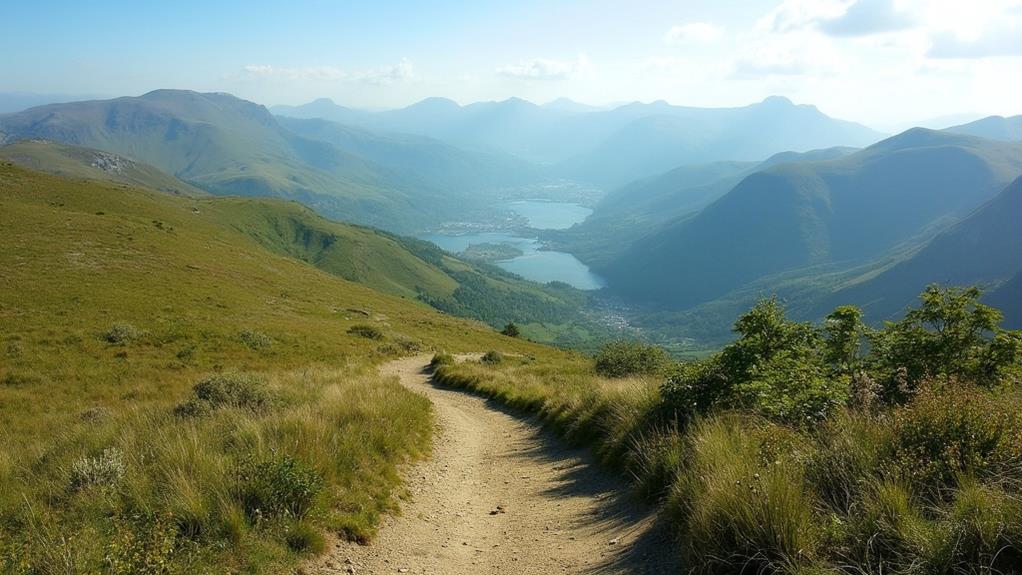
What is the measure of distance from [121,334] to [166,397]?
38.4 ft

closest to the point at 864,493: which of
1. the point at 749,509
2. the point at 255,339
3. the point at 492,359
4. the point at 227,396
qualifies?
the point at 749,509

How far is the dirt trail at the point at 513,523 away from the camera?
646 cm

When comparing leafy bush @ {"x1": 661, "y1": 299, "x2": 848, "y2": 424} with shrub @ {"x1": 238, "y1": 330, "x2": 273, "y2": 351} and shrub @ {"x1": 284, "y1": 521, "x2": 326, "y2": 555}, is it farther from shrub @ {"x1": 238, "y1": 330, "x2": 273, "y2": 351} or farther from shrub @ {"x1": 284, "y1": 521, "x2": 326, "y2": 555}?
shrub @ {"x1": 238, "y1": 330, "x2": 273, "y2": 351}

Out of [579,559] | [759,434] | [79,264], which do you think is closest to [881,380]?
[759,434]

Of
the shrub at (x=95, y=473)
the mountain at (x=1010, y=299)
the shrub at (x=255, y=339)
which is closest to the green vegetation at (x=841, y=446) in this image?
the shrub at (x=95, y=473)

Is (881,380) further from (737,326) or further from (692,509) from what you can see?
(692,509)

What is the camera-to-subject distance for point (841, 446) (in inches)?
213

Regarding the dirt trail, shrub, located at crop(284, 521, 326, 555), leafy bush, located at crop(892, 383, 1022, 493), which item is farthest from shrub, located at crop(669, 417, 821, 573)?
shrub, located at crop(284, 521, 326, 555)

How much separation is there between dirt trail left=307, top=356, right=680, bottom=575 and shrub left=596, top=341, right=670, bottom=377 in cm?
1081

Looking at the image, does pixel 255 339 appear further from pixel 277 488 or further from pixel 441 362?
pixel 277 488

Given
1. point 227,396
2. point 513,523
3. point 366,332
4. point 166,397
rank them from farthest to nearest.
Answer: point 366,332 < point 166,397 < point 227,396 < point 513,523

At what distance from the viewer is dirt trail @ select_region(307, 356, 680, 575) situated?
6.46 meters

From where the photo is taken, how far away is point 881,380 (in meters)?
8.21

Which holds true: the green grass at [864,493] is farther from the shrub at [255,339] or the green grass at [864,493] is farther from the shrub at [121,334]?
the shrub at [121,334]
